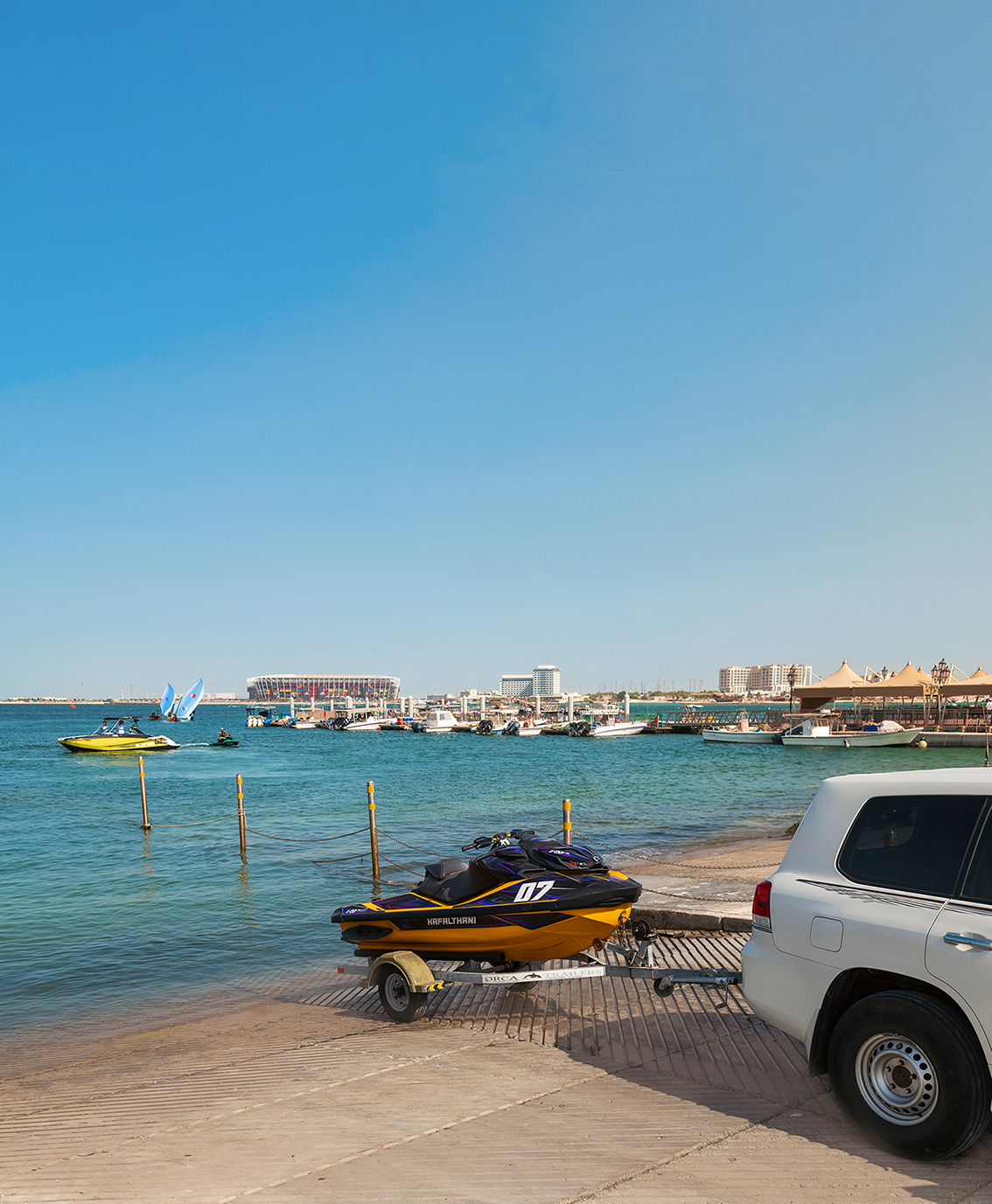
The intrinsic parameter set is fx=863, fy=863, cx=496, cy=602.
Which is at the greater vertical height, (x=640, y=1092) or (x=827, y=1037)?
(x=827, y=1037)

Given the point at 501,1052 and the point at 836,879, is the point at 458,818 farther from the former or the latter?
the point at 836,879

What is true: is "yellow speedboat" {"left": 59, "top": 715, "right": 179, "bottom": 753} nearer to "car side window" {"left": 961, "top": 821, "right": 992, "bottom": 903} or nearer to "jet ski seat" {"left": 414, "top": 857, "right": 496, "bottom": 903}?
"jet ski seat" {"left": 414, "top": 857, "right": 496, "bottom": 903}

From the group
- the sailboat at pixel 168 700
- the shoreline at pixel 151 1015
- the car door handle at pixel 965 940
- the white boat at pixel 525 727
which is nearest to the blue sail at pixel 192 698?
the sailboat at pixel 168 700

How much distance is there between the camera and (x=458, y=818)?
29.6m

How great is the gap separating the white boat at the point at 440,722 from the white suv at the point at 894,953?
107 meters

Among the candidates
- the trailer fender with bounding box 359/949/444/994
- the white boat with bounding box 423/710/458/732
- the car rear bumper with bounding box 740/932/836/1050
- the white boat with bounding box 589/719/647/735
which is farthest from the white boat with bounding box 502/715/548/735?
the car rear bumper with bounding box 740/932/836/1050

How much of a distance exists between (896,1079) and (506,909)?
11.7 ft

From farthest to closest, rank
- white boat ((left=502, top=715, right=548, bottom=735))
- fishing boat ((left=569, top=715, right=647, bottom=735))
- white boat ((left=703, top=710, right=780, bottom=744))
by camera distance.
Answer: white boat ((left=502, top=715, right=548, bottom=735)) < fishing boat ((left=569, top=715, right=647, bottom=735)) < white boat ((left=703, top=710, right=780, bottom=744))

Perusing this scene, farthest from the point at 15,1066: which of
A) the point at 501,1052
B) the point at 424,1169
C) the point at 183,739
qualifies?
the point at 183,739

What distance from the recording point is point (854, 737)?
7206 centimetres

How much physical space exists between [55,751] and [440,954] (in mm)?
76019

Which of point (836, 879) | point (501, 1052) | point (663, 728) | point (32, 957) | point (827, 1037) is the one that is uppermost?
point (836, 879)

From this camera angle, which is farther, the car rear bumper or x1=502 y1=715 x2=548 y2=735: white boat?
x1=502 y1=715 x2=548 y2=735: white boat

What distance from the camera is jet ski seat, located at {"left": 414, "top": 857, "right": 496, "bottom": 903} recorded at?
26.2 feet
